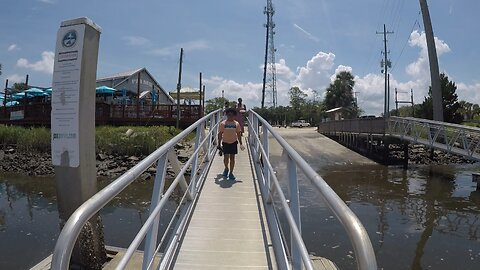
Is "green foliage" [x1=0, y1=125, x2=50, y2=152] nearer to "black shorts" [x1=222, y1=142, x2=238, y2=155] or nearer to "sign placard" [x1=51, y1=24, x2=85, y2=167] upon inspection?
"black shorts" [x1=222, y1=142, x2=238, y2=155]

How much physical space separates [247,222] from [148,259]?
2.36 m

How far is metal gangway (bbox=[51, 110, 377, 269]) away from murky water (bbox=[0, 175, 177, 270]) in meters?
4.00

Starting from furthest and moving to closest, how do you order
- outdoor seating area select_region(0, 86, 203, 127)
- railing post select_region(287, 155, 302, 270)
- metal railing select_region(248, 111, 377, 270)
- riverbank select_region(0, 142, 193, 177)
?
outdoor seating area select_region(0, 86, 203, 127) < riverbank select_region(0, 142, 193, 177) < railing post select_region(287, 155, 302, 270) < metal railing select_region(248, 111, 377, 270)

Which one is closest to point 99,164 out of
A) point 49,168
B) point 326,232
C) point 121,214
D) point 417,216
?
point 49,168

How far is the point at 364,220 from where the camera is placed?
39.4 ft

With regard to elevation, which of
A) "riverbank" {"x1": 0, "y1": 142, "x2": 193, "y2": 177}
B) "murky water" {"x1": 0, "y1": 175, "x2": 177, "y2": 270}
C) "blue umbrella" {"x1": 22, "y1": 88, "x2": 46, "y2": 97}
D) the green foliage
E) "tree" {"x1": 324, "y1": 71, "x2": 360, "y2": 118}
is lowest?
"murky water" {"x1": 0, "y1": 175, "x2": 177, "y2": 270}

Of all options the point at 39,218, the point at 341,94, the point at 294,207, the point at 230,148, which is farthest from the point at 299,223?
the point at 341,94

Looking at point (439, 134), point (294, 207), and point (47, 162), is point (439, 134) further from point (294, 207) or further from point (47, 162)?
point (47, 162)

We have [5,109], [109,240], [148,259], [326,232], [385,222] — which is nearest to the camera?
[148,259]

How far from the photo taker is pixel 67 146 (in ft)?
15.9

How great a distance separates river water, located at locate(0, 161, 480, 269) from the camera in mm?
9023

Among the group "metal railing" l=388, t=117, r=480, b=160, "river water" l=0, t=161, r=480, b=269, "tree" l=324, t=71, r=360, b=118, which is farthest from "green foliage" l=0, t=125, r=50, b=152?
"tree" l=324, t=71, r=360, b=118

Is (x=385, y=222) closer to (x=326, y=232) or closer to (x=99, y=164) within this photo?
(x=326, y=232)

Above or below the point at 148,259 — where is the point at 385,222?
below
